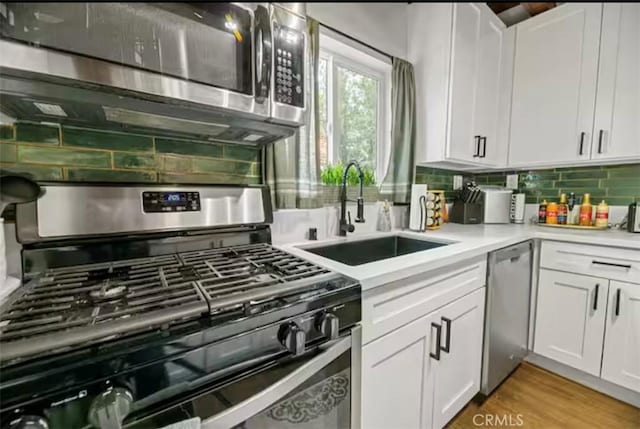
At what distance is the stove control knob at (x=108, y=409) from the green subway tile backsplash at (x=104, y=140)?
2.65 feet

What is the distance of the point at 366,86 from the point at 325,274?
148 centimetres

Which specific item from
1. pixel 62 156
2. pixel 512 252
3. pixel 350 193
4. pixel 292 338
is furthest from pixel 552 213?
pixel 62 156

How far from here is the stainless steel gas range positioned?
43cm

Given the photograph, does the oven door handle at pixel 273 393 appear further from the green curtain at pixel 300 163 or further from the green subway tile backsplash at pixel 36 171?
the green subway tile backsplash at pixel 36 171

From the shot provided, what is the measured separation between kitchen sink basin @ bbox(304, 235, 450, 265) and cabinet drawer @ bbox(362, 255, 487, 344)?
9.0 inches

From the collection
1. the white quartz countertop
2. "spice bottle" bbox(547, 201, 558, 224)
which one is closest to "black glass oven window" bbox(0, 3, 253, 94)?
the white quartz countertop

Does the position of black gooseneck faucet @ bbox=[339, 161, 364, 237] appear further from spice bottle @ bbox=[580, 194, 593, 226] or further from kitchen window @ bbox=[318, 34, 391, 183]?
spice bottle @ bbox=[580, 194, 593, 226]

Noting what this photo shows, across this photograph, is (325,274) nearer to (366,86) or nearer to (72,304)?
(72,304)

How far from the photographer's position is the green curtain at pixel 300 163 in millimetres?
1240

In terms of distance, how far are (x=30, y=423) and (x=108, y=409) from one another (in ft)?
0.28

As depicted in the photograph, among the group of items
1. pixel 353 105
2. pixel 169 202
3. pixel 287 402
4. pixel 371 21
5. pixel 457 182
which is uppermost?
pixel 371 21

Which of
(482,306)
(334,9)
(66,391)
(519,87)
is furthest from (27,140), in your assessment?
(519,87)

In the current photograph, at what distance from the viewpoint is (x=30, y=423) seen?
0.38 m

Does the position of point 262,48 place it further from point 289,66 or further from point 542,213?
point 542,213
